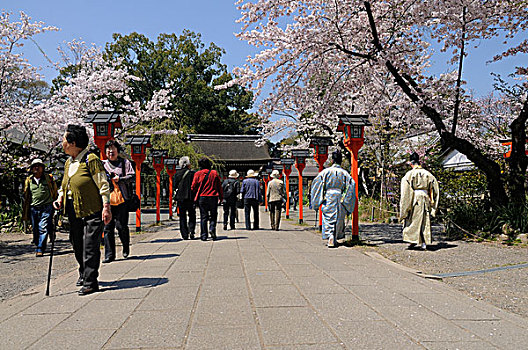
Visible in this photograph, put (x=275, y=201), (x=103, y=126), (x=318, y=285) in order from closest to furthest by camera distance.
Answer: (x=318, y=285)
(x=103, y=126)
(x=275, y=201)

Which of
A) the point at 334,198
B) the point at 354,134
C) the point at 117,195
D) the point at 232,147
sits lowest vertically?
the point at 334,198

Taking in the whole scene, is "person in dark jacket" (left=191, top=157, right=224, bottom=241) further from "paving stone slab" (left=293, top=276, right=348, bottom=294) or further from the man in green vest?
"paving stone slab" (left=293, top=276, right=348, bottom=294)

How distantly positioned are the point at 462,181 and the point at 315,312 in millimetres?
8224

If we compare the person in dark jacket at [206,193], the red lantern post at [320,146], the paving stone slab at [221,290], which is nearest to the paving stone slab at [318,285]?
the paving stone slab at [221,290]

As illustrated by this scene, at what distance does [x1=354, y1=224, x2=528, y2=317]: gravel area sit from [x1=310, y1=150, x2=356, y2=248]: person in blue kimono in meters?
0.65

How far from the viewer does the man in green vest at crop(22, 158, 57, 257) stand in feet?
24.5

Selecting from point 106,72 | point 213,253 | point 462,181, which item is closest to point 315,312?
point 213,253

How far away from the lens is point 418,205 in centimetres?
744

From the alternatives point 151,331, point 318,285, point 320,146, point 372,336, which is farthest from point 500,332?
point 320,146

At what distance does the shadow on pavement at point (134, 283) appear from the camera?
4547 millimetres

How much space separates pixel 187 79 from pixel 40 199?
31290 mm

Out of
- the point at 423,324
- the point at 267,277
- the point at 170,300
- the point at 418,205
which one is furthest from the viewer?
the point at 418,205

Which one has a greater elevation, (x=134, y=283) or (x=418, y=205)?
(x=418, y=205)

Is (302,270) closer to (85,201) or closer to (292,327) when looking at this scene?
(292,327)
